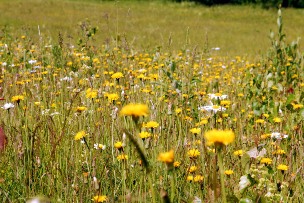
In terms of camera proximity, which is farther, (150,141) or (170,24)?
(170,24)

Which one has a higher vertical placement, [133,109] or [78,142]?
[133,109]

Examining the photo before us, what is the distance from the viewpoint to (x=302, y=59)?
460 centimetres

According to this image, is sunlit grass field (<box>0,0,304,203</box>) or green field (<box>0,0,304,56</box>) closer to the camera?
sunlit grass field (<box>0,0,304,203</box>)

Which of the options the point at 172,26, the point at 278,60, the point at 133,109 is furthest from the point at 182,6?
the point at 133,109

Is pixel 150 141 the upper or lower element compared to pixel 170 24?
upper

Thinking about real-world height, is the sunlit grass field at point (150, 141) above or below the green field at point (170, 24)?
above

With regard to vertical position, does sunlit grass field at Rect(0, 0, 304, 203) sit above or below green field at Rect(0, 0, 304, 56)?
above

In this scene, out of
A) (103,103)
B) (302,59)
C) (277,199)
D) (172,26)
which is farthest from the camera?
(172,26)

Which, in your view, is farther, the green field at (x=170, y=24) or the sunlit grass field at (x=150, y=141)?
the green field at (x=170, y=24)

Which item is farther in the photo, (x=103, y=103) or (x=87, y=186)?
(x=103, y=103)

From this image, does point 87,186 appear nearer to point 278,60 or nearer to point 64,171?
point 64,171

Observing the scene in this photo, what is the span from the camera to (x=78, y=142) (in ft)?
7.33

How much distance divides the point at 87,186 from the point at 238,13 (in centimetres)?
2247

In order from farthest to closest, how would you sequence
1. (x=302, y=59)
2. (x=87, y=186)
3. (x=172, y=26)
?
(x=172, y=26) < (x=302, y=59) < (x=87, y=186)
